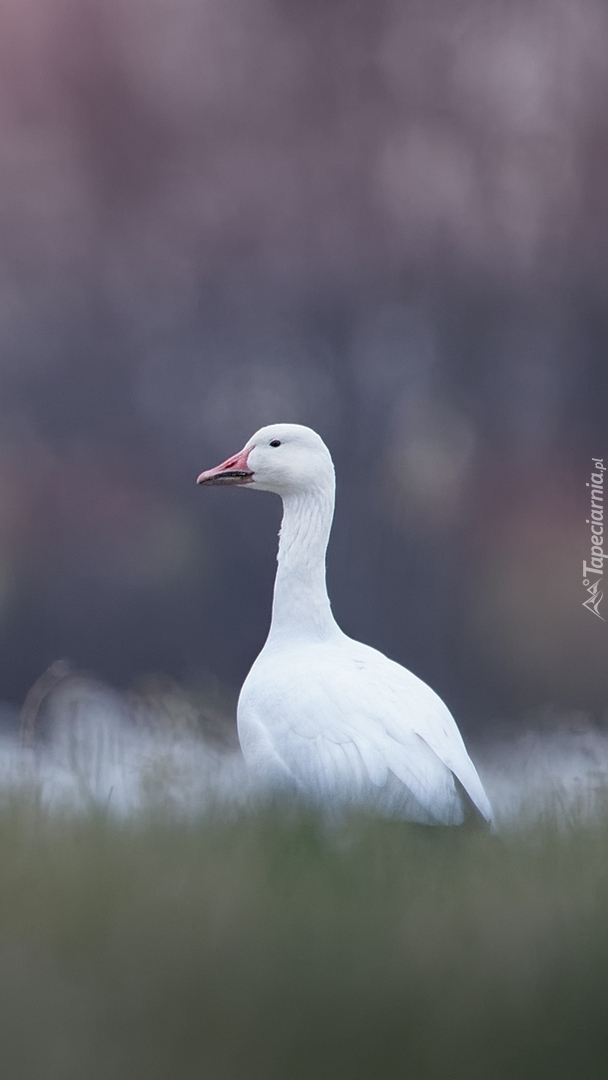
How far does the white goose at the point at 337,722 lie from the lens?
217 centimetres

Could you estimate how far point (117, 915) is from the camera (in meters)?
1.20

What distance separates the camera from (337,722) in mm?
2338

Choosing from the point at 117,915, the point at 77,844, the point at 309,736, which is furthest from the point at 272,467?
the point at 117,915

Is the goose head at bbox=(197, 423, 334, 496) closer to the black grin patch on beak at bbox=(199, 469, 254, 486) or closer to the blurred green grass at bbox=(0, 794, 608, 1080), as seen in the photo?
the black grin patch on beak at bbox=(199, 469, 254, 486)

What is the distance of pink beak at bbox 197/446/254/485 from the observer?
10.3 feet

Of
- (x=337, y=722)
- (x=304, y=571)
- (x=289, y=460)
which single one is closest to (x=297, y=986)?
(x=337, y=722)

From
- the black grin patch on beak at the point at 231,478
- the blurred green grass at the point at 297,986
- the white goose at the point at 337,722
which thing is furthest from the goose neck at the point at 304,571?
the blurred green grass at the point at 297,986

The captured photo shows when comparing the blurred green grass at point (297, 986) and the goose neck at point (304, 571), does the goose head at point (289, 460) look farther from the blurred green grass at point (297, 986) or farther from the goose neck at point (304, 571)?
the blurred green grass at point (297, 986)

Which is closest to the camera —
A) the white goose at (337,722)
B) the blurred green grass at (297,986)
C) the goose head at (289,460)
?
the blurred green grass at (297,986)

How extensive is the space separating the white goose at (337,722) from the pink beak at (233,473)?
0.70 ft

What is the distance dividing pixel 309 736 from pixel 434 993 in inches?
47.8

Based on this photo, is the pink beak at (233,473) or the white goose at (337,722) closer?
the white goose at (337,722)

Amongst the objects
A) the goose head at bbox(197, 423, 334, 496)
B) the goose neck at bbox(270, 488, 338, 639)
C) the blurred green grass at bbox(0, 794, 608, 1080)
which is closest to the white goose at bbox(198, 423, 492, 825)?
the goose neck at bbox(270, 488, 338, 639)

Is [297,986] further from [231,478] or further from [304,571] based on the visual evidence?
[231,478]
